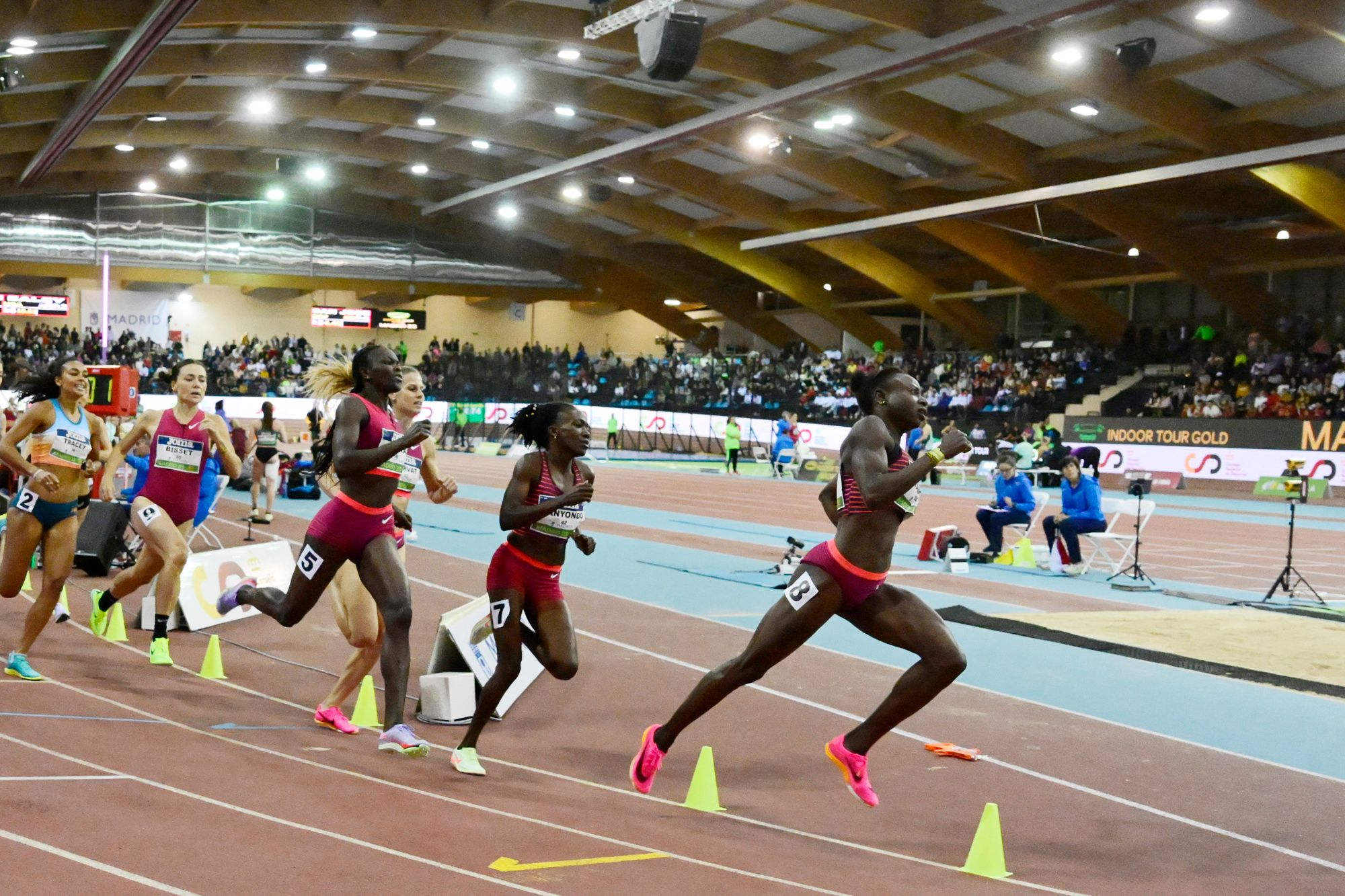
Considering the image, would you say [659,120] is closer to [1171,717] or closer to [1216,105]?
[1216,105]

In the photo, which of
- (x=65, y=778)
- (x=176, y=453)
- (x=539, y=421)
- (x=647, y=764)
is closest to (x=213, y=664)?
(x=176, y=453)

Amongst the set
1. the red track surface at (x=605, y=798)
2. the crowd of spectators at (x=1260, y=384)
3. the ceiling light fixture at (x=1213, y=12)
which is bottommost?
the red track surface at (x=605, y=798)

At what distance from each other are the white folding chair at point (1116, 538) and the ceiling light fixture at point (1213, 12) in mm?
8464

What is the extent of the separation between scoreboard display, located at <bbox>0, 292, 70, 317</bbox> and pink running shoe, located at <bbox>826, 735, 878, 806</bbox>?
49467mm

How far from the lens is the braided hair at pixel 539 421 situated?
5977 millimetres

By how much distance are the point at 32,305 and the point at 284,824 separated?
162 feet

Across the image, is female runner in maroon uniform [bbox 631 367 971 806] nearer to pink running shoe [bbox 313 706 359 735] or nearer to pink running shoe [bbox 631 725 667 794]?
pink running shoe [bbox 631 725 667 794]

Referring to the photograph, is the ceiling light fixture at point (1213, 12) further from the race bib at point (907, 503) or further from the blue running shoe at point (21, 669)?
the blue running shoe at point (21, 669)

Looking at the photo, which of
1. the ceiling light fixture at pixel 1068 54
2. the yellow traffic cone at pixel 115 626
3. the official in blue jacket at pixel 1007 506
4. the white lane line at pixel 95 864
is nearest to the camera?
the white lane line at pixel 95 864

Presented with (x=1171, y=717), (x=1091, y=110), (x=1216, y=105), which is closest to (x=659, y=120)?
(x=1091, y=110)

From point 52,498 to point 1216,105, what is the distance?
2534cm

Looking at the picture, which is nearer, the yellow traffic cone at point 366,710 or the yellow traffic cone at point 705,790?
the yellow traffic cone at point 705,790

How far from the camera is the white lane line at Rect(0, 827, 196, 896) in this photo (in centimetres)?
390

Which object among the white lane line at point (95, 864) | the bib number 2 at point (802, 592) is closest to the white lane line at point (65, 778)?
the white lane line at point (95, 864)
